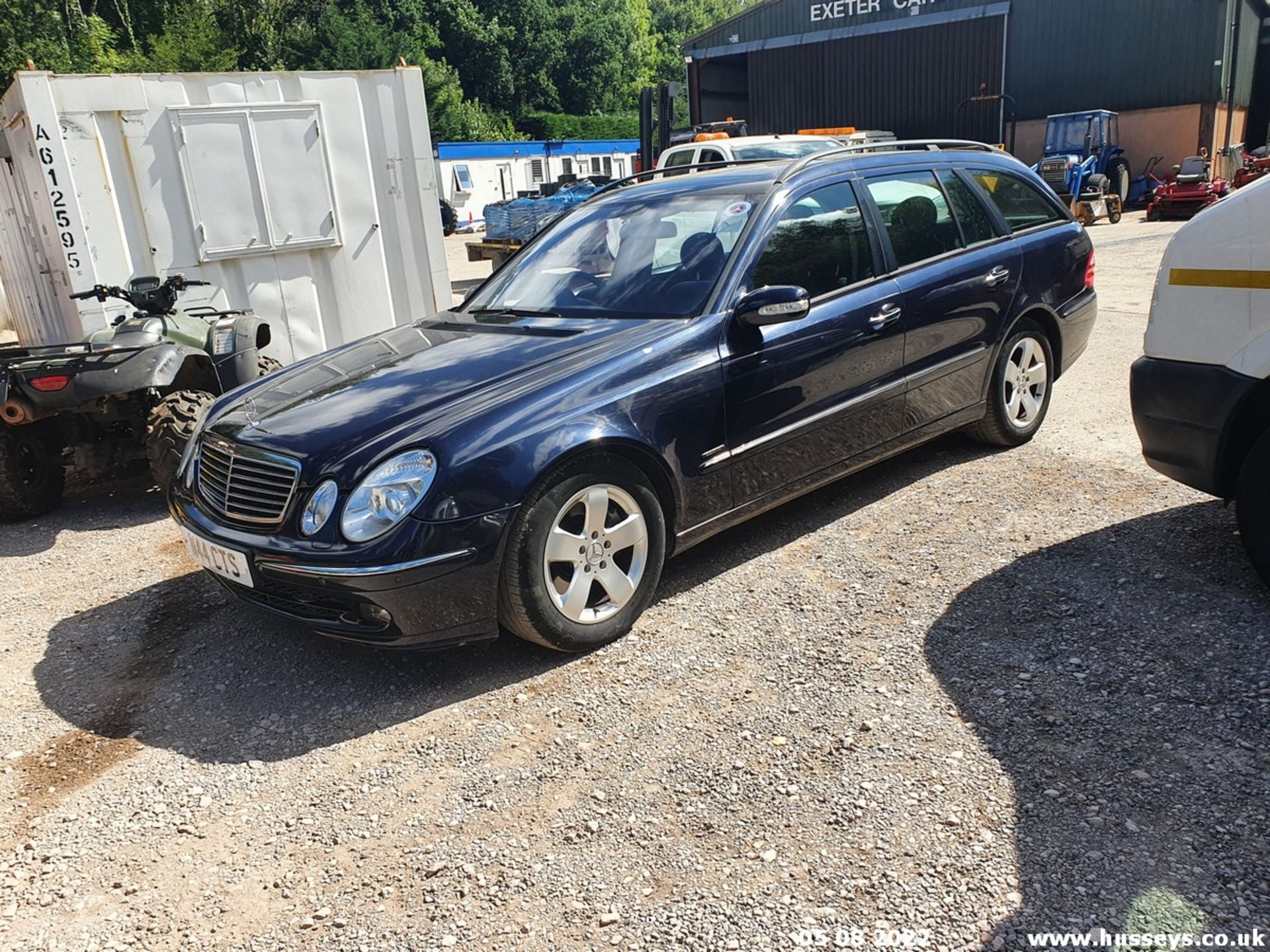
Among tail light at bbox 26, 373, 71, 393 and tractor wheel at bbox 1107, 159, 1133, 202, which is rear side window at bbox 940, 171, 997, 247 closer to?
tail light at bbox 26, 373, 71, 393

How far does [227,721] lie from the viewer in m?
3.37

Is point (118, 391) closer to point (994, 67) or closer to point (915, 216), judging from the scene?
point (915, 216)

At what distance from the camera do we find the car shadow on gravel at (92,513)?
5473mm

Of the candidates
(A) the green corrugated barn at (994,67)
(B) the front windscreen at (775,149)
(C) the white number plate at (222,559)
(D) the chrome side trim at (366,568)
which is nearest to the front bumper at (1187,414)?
(D) the chrome side trim at (366,568)

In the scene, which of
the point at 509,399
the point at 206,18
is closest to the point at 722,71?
the point at 206,18

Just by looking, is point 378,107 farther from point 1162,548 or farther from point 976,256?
point 1162,548

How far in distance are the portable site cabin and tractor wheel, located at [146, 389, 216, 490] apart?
101 ft

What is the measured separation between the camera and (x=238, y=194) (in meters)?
7.93

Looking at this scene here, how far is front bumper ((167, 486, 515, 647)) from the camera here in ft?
10.3

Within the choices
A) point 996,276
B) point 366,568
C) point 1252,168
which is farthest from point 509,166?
point 366,568

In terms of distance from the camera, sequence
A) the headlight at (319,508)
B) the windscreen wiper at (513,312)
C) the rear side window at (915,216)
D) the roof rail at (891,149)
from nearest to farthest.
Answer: the headlight at (319,508)
the windscreen wiper at (513,312)
the roof rail at (891,149)
the rear side window at (915,216)

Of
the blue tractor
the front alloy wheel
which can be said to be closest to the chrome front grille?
A: the front alloy wheel

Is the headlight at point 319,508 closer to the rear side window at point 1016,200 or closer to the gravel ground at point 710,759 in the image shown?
the gravel ground at point 710,759

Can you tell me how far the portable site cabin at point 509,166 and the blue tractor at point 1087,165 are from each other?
18.2 metres
